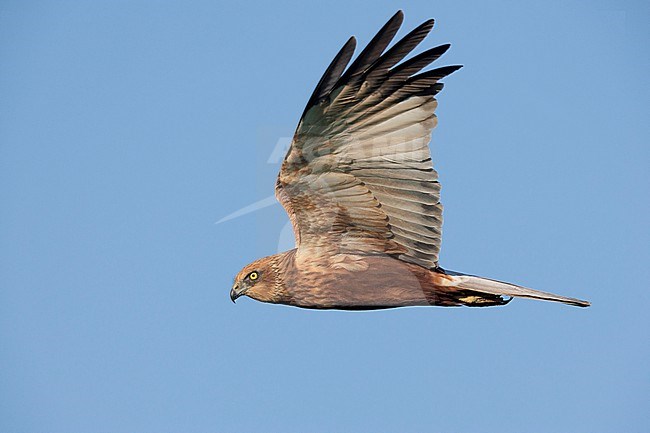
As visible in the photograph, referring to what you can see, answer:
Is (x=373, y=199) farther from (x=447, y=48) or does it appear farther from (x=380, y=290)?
(x=447, y=48)

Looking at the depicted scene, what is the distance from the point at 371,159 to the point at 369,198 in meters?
0.44

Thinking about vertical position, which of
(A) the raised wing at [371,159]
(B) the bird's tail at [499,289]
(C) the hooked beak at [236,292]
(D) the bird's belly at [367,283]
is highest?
(A) the raised wing at [371,159]

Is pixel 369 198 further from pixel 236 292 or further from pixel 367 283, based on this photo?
pixel 236 292

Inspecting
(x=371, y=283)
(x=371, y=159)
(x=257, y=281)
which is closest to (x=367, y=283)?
(x=371, y=283)

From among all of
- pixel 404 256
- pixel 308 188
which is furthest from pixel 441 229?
pixel 308 188

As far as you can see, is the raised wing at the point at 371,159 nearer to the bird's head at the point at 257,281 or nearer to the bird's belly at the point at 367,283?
the bird's belly at the point at 367,283

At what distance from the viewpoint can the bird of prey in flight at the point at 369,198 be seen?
845cm

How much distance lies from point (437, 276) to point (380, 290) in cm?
61

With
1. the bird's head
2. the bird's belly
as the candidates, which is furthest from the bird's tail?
the bird's head

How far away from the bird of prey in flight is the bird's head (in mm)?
11

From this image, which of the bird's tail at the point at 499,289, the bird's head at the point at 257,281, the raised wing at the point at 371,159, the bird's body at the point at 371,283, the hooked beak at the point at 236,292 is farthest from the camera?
the hooked beak at the point at 236,292

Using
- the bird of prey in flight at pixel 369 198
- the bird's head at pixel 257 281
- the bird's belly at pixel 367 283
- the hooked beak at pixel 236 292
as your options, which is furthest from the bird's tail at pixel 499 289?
the hooked beak at pixel 236 292

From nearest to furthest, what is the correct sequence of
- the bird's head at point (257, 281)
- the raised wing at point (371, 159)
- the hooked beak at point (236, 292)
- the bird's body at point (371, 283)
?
the raised wing at point (371, 159) → the bird's body at point (371, 283) → the bird's head at point (257, 281) → the hooked beak at point (236, 292)

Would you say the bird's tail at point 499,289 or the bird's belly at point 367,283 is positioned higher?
the bird's belly at point 367,283
